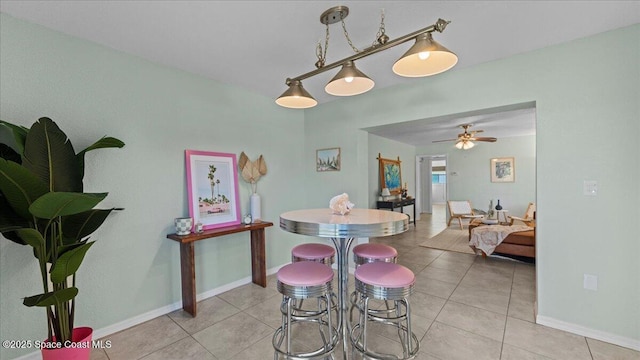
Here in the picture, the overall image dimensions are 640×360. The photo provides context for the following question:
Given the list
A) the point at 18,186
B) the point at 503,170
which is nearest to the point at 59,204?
the point at 18,186

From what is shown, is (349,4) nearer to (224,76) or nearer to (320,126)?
(224,76)

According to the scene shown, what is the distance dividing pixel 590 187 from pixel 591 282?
0.78 m

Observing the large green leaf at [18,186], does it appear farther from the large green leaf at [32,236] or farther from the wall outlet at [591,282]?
the wall outlet at [591,282]

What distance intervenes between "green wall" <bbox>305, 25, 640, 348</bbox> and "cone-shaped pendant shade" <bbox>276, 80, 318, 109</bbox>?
1772 millimetres

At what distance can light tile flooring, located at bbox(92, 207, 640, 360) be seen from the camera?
1.91 metres

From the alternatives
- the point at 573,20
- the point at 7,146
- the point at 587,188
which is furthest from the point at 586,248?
the point at 7,146

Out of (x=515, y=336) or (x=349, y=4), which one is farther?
(x=515, y=336)

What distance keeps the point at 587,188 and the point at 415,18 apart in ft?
6.45

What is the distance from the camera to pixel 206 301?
2.77 meters

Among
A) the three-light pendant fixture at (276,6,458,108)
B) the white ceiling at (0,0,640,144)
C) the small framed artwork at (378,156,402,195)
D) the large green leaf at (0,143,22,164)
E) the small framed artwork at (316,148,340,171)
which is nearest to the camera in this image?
the three-light pendant fixture at (276,6,458,108)

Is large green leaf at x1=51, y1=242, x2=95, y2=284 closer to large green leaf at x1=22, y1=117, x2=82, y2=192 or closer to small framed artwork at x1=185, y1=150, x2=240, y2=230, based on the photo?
large green leaf at x1=22, y1=117, x2=82, y2=192

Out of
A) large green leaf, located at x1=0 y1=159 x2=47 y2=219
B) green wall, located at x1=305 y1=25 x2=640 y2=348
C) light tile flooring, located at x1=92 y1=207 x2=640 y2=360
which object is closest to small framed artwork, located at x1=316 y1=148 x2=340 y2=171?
light tile flooring, located at x1=92 y1=207 x2=640 y2=360

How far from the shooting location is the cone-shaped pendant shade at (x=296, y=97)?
6.13 feet

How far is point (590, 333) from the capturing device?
6.86 feet
